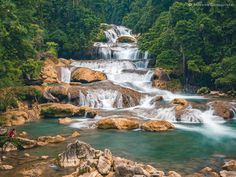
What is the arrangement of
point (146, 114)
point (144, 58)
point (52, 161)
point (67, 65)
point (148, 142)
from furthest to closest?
point (144, 58), point (67, 65), point (146, 114), point (148, 142), point (52, 161)

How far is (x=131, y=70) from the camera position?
4138 cm

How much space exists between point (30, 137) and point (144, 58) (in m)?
25.5

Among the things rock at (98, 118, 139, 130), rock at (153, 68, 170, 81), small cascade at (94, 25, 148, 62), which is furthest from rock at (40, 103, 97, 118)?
small cascade at (94, 25, 148, 62)

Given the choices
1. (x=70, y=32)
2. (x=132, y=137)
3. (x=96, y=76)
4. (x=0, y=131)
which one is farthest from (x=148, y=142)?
(x=70, y=32)

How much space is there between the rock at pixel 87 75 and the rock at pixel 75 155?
69.6 ft

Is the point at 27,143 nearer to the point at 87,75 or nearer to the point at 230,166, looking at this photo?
the point at 230,166

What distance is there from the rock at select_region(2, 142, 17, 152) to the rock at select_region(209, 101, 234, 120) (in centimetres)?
1495

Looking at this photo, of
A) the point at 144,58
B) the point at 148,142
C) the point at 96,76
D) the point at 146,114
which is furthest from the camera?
the point at 144,58

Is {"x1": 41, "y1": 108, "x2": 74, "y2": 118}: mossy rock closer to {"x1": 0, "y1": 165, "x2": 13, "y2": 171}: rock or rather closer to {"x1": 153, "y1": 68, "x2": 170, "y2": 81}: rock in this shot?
{"x1": 153, "y1": 68, "x2": 170, "y2": 81}: rock

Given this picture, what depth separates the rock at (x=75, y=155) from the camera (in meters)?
17.5

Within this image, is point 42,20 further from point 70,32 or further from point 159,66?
point 159,66

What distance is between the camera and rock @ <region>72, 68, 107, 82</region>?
3919cm

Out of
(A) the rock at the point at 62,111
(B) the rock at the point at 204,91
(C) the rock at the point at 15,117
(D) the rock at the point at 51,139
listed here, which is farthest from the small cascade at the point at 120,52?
(D) the rock at the point at 51,139

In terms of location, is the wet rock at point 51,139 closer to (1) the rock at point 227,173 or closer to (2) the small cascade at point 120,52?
(1) the rock at point 227,173
